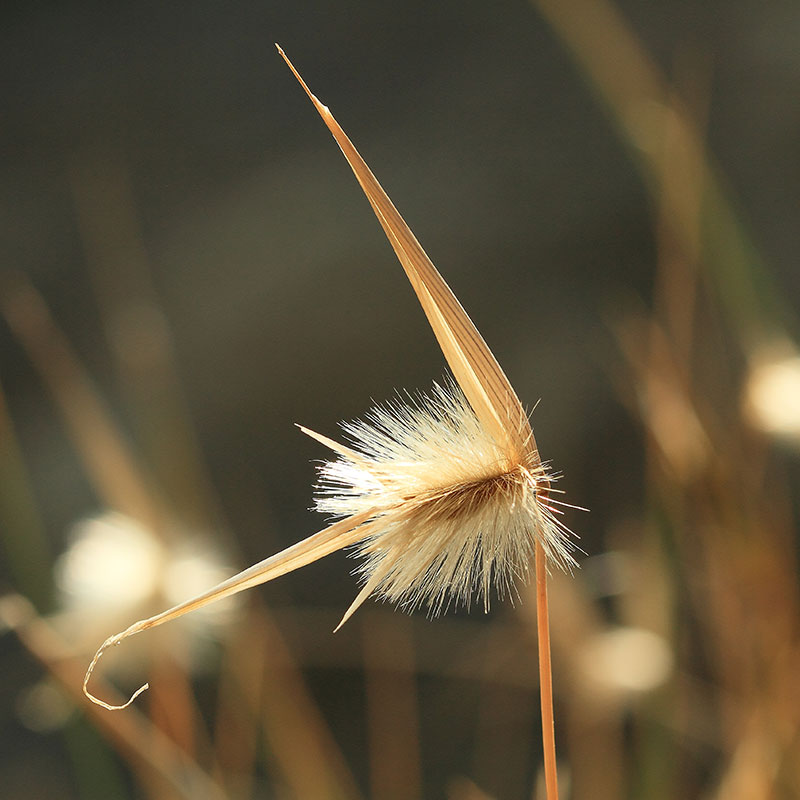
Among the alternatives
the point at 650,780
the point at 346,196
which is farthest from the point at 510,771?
the point at 346,196

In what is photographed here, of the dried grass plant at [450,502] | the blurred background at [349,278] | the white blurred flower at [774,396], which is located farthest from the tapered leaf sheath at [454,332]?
the blurred background at [349,278]

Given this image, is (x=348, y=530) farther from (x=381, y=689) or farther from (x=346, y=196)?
(x=346, y=196)

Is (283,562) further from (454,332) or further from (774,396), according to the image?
(774,396)

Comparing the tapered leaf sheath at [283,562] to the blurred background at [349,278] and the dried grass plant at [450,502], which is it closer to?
the dried grass plant at [450,502]

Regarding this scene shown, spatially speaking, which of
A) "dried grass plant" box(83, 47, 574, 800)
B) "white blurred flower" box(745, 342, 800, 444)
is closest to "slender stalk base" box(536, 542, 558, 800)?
"dried grass plant" box(83, 47, 574, 800)

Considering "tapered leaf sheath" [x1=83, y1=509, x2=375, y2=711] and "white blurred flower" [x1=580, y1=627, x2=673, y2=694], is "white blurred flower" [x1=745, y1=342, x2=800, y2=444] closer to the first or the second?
"white blurred flower" [x1=580, y1=627, x2=673, y2=694]

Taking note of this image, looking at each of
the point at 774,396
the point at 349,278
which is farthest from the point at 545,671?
the point at 349,278

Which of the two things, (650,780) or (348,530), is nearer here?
(348,530)
